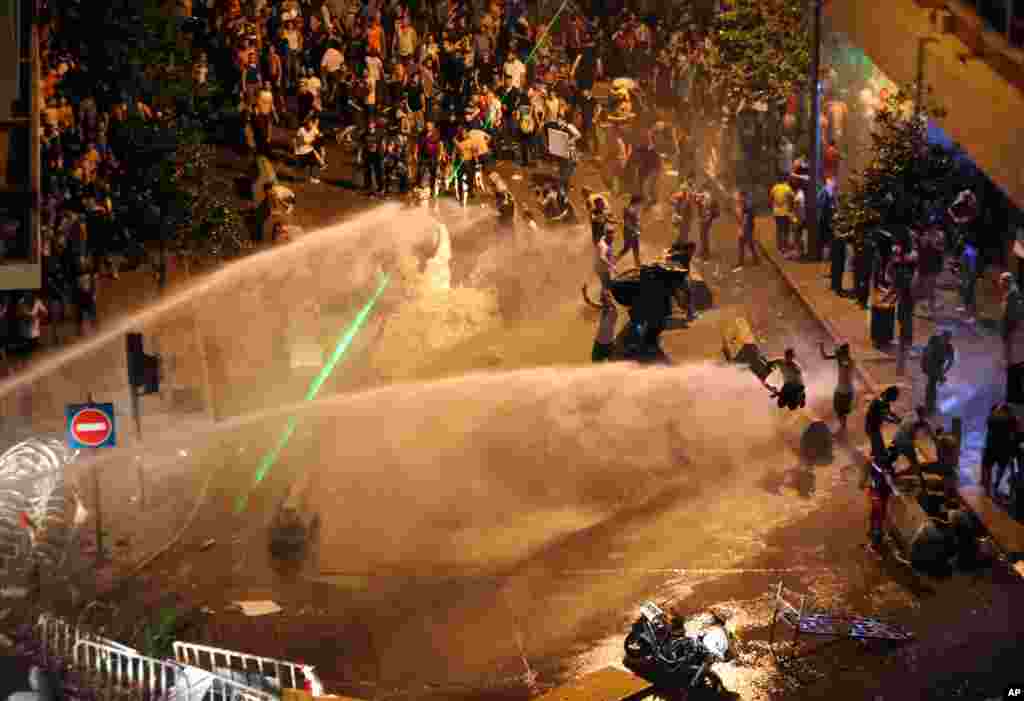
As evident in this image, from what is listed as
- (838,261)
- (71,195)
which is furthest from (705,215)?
(71,195)

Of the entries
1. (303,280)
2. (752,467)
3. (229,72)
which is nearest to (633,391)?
(752,467)

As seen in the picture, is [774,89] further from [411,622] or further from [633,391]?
[411,622]

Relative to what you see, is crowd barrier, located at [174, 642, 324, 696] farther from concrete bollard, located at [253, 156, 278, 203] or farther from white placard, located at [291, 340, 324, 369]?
concrete bollard, located at [253, 156, 278, 203]

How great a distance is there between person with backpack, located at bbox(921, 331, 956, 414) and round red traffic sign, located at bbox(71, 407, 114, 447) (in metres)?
11.8

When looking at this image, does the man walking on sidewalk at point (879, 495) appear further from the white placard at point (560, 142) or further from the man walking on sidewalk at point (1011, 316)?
the white placard at point (560, 142)

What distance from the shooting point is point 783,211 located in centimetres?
3803

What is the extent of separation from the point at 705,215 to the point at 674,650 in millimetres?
17125

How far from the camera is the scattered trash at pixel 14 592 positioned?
939 inches

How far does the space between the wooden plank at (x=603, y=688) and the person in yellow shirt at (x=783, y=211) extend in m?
17.8

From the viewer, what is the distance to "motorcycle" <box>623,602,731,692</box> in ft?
69.8

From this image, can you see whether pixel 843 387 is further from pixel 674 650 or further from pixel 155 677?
pixel 155 677

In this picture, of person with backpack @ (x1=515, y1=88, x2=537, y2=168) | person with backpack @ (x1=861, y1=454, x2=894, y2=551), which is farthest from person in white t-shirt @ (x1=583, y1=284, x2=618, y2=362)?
person with backpack @ (x1=515, y1=88, x2=537, y2=168)

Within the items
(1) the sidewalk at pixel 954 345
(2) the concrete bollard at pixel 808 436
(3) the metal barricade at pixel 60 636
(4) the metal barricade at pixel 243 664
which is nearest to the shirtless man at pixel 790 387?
(2) the concrete bollard at pixel 808 436

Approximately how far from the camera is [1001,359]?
3156cm
